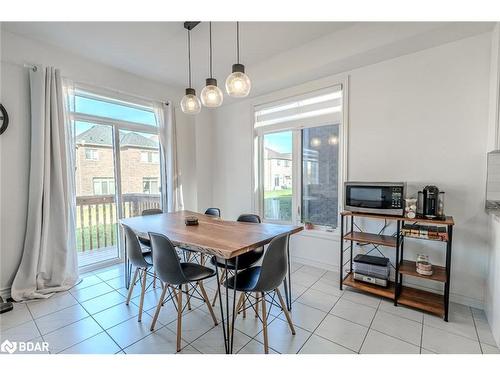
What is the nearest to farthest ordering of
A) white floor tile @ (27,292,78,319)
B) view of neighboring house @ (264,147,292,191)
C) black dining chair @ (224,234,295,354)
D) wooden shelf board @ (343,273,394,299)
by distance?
black dining chair @ (224,234,295,354) < white floor tile @ (27,292,78,319) < wooden shelf board @ (343,273,394,299) < view of neighboring house @ (264,147,292,191)

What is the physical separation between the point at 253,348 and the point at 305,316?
639mm

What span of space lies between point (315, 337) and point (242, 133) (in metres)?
3.09

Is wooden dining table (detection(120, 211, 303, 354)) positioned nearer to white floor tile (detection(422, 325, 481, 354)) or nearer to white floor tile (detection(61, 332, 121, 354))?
white floor tile (detection(61, 332, 121, 354))

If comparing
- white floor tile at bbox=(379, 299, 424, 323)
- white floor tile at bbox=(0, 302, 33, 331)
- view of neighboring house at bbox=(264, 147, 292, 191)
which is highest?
view of neighboring house at bbox=(264, 147, 292, 191)

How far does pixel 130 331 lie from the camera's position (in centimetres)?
198

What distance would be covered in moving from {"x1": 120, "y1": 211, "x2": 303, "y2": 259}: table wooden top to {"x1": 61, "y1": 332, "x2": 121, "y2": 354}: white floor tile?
2.80 ft

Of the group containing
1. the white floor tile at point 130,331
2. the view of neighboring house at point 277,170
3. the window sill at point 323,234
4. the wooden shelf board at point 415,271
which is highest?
the view of neighboring house at point 277,170

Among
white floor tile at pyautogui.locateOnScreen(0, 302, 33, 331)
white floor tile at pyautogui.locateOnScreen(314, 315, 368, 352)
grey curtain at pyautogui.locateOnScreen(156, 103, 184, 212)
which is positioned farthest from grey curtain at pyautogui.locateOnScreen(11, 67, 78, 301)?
white floor tile at pyautogui.locateOnScreen(314, 315, 368, 352)

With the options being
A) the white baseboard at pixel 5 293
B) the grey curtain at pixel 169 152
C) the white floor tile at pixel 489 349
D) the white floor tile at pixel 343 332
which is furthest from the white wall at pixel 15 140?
the white floor tile at pixel 489 349

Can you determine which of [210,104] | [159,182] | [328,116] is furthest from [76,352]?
[328,116]

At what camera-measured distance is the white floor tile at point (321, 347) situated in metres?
1.73

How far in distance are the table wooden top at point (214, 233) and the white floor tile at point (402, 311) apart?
117 cm

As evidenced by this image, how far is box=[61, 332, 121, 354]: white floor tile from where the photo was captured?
175 cm

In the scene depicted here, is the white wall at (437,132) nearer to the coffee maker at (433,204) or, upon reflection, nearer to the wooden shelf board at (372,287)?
the coffee maker at (433,204)
